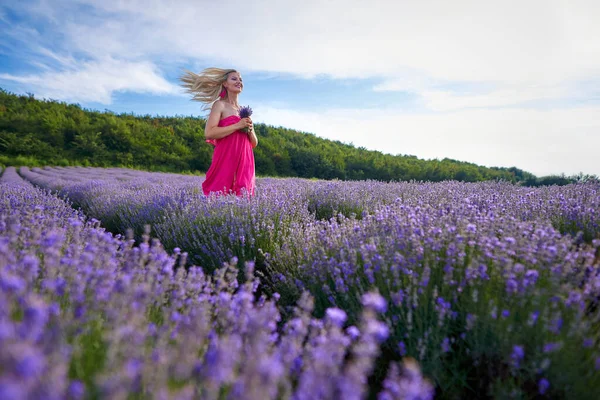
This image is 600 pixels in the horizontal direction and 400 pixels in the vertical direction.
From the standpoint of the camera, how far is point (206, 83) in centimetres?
480

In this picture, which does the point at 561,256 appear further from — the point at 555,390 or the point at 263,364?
A: the point at 263,364

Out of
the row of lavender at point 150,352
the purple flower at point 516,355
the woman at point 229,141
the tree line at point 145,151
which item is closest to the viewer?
the row of lavender at point 150,352

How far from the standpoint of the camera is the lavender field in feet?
2.35

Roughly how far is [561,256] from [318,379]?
→ 1.37 metres

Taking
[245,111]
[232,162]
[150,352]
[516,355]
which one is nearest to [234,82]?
[245,111]

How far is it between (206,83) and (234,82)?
523 mm

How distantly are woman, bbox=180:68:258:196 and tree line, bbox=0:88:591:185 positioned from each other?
14504 mm

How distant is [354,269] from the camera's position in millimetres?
1776

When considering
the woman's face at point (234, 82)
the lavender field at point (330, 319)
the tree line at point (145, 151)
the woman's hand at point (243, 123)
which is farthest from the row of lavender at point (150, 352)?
the tree line at point (145, 151)

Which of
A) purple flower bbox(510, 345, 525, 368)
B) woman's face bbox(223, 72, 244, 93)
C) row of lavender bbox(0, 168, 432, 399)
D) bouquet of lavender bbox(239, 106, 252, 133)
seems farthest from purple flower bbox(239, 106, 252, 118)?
purple flower bbox(510, 345, 525, 368)

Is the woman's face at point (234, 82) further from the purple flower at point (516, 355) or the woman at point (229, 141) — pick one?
the purple flower at point (516, 355)

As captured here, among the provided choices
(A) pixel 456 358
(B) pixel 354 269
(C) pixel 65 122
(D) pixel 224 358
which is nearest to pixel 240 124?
(B) pixel 354 269

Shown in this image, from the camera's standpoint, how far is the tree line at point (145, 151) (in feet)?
59.5

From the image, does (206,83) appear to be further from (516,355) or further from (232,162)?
(516,355)
